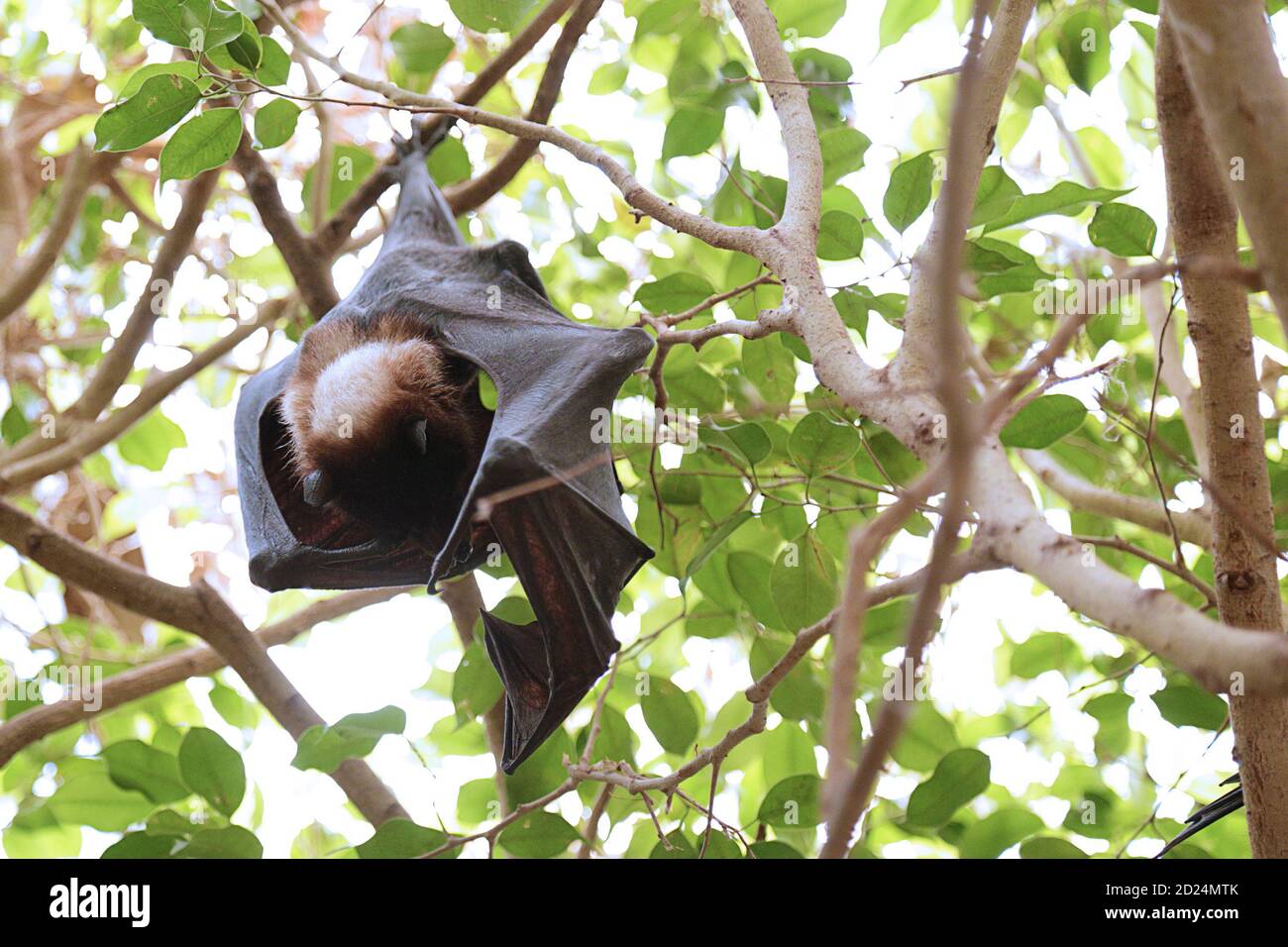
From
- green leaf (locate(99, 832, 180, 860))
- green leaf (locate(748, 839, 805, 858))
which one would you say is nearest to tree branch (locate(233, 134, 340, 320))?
green leaf (locate(99, 832, 180, 860))

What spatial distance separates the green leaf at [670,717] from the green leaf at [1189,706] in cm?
96

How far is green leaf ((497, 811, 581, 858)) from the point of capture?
7.11 ft

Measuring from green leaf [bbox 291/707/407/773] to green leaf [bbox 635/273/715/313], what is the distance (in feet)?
3.28

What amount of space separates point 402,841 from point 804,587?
890 millimetres

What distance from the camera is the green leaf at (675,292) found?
236 cm

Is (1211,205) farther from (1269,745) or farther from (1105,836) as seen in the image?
(1105,836)

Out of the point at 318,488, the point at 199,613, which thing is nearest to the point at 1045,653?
the point at 318,488

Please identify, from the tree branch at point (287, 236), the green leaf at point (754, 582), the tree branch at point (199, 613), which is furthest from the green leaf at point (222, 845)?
the tree branch at point (287, 236)

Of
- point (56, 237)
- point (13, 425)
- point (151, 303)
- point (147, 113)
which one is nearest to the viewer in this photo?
point (147, 113)

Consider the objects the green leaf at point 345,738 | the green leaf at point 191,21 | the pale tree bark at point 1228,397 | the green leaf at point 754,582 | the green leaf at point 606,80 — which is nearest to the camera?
the pale tree bark at point 1228,397

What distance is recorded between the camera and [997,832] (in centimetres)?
224

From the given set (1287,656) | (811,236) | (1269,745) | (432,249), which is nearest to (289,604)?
(432,249)

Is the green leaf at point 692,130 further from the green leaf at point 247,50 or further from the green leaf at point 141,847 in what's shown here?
the green leaf at point 141,847

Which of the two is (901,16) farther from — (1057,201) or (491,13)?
(491,13)
